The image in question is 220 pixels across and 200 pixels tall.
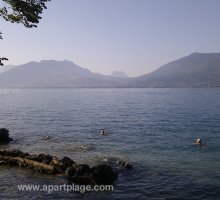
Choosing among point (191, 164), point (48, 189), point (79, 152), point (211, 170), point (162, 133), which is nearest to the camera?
point (48, 189)

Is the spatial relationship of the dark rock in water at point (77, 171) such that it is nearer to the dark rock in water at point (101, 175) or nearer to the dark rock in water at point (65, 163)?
the dark rock in water at point (101, 175)

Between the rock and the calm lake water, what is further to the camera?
the rock

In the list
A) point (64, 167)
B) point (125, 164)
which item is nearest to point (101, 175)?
point (64, 167)

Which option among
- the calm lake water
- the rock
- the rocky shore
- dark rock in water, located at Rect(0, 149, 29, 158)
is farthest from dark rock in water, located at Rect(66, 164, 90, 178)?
dark rock in water, located at Rect(0, 149, 29, 158)

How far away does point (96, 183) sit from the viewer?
3128 centimetres

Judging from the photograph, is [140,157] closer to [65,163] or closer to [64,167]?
[65,163]

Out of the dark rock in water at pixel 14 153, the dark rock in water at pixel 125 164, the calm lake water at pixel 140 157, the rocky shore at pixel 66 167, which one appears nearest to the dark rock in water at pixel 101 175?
the rocky shore at pixel 66 167

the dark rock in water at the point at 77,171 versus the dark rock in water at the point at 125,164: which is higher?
the dark rock in water at the point at 77,171

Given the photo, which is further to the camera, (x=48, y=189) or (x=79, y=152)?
(x=79, y=152)

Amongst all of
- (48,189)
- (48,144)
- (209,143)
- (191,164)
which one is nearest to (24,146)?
(48,144)

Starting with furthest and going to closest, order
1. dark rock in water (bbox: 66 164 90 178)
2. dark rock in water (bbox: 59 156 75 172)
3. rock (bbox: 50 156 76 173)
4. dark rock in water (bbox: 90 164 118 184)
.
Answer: dark rock in water (bbox: 59 156 75 172)
rock (bbox: 50 156 76 173)
dark rock in water (bbox: 66 164 90 178)
dark rock in water (bbox: 90 164 118 184)

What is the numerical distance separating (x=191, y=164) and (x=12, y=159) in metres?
21.1

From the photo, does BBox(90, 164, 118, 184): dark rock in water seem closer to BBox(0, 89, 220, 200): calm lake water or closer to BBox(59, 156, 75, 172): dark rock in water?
BBox(0, 89, 220, 200): calm lake water

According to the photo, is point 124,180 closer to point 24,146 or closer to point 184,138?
point 24,146
